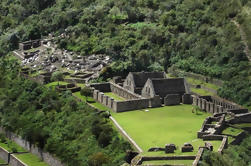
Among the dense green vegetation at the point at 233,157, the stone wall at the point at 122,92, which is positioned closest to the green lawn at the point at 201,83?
the stone wall at the point at 122,92

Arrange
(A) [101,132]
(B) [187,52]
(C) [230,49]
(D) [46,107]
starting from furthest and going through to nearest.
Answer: (B) [187,52] → (C) [230,49] → (D) [46,107] → (A) [101,132]

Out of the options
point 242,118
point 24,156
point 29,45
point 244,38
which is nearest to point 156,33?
point 244,38

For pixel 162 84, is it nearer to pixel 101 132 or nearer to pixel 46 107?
pixel 46 107

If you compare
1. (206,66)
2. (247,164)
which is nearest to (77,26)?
(206,66)

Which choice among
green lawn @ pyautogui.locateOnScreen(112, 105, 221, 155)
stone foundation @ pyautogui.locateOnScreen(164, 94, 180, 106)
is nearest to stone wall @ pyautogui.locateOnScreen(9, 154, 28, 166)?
green lawn @ pyautogui.locateOnScreen(112, 105, 221, 155)

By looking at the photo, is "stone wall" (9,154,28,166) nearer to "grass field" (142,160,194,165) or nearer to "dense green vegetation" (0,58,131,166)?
"dense green vegetation" (0,58,131,166)

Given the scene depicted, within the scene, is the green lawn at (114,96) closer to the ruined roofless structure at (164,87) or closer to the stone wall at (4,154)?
the ruined roofless structure at (164,87)
